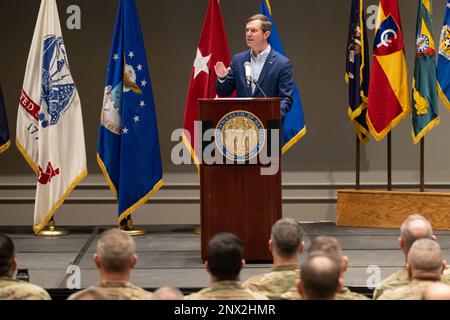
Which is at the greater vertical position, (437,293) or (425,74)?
(425,74)

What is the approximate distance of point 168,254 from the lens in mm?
7043

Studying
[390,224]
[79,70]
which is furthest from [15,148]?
[390,224]

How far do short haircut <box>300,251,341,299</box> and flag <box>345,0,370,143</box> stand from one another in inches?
197

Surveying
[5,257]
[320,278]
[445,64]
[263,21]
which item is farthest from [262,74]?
[320,278]

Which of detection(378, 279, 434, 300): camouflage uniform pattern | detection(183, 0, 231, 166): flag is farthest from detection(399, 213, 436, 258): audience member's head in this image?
detection(183, 0, 231, 166): flag

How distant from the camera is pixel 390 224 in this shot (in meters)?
8.25

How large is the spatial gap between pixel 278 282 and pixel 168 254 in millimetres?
2861

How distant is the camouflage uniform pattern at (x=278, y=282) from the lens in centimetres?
425

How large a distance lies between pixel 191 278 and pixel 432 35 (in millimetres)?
3514

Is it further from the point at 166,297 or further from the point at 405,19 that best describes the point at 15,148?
the point at 166,297

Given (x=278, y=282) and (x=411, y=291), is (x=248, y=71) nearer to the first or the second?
(x=278, y=282)

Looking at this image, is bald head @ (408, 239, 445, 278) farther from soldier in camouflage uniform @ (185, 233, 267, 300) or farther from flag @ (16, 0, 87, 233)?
flag @ (16, 0, 87, 233)

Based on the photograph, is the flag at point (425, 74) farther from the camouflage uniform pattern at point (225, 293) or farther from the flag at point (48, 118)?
the camouflage uniform pattern at point (225, 293)

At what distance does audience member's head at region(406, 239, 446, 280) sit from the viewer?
3814 millimetres
